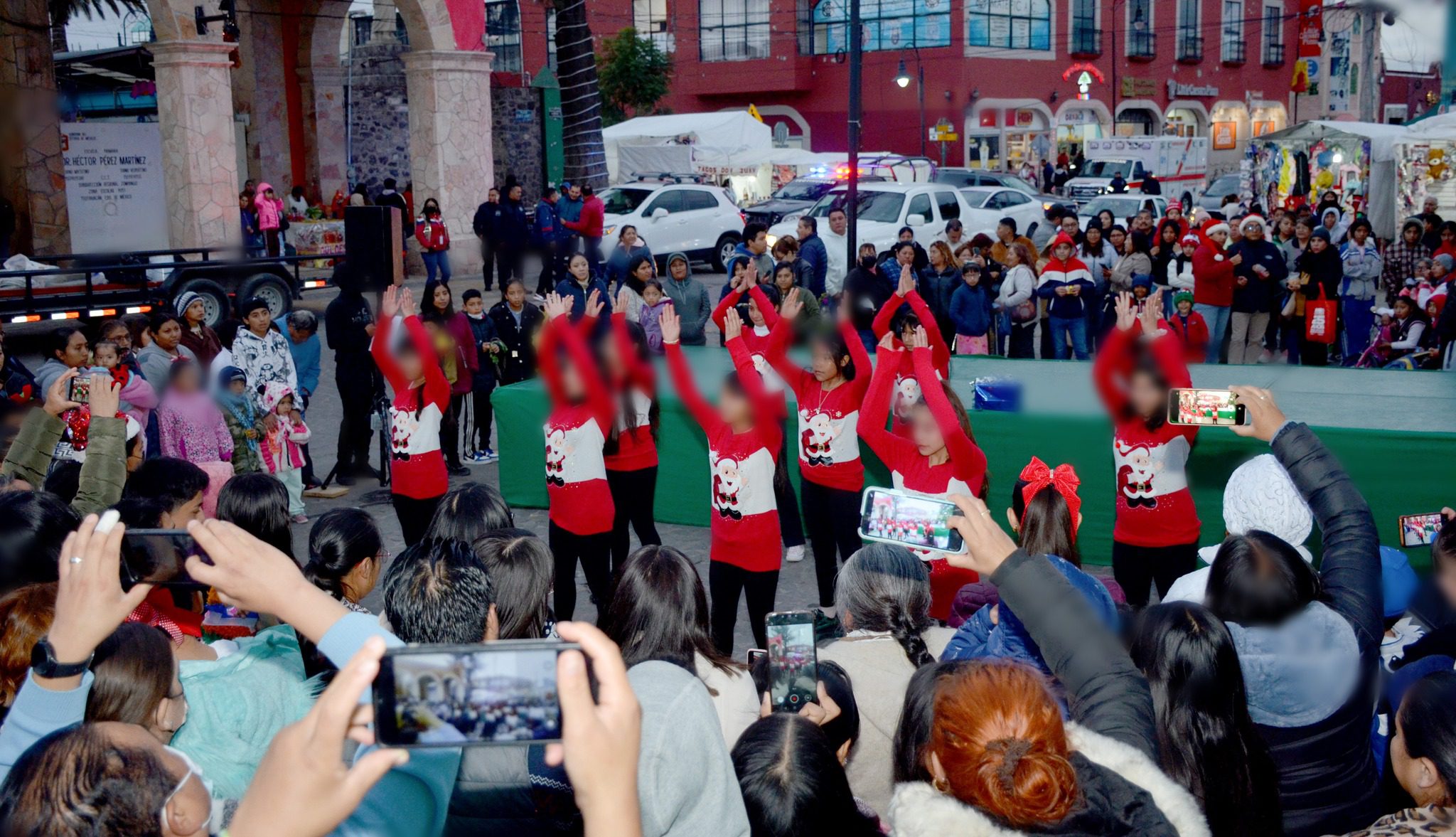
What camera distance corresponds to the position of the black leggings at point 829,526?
6.48 meters

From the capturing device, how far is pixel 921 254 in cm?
1239

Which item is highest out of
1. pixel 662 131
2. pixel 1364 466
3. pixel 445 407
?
pixel 662 131

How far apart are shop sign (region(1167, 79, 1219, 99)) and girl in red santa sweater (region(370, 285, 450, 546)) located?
43855 mm

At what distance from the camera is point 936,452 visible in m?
5.57

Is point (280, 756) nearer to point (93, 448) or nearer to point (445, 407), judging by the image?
point (93, 448)

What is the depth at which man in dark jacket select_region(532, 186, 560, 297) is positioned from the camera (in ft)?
58.7

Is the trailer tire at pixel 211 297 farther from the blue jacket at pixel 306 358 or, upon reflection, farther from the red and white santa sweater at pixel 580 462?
the red and white santa sweater at pixel 580 462

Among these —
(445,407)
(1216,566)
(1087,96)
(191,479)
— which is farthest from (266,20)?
(1087,96)

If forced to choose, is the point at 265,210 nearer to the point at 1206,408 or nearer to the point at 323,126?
the point at 323,126

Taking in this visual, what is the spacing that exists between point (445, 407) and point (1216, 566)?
4.38 metres

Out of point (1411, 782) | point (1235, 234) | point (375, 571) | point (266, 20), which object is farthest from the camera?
point (266, 20)

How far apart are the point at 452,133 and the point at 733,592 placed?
1643 centimetres

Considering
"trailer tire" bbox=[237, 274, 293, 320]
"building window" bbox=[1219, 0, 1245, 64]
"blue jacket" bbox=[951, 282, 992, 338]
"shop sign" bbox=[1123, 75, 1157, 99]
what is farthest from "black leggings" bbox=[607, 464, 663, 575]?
"building window" bbox=[1219, 0, 1245, 64]

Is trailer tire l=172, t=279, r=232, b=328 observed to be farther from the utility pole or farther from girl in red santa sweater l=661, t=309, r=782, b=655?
girl in red santa sweater l=661, t=309, r=782, b=655
